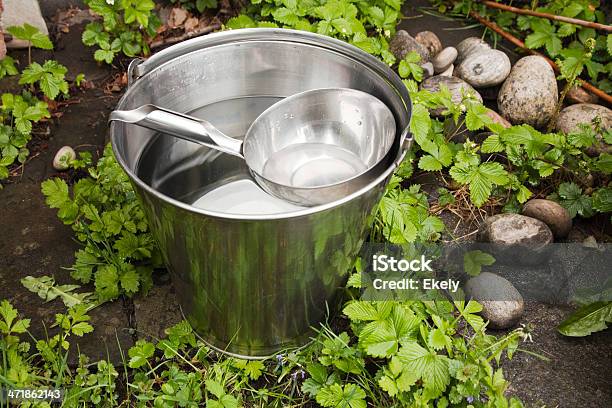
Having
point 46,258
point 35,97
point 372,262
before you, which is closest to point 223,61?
point 372,262

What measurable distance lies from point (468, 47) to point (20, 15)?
5.84 ft

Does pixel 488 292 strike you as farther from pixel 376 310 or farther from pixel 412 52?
pixel 412 52

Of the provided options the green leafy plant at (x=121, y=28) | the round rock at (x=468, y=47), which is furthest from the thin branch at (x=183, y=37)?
the round rock at (x=468, y=47)

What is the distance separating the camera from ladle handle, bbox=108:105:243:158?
4.70 feet

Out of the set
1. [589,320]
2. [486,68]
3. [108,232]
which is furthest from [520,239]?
[108,232]

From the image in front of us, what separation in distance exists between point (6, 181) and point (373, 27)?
149 centimetres

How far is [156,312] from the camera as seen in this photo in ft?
6.10

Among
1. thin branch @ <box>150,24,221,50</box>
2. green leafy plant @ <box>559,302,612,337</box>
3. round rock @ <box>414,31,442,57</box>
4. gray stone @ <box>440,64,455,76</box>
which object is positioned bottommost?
green leafy plant @ <box>559,302,612,337</box>

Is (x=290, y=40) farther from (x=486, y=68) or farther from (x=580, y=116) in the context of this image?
(x=580, y=116)

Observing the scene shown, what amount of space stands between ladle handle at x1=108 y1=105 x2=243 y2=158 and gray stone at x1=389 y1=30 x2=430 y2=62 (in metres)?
1.08

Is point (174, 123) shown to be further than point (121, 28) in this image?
No

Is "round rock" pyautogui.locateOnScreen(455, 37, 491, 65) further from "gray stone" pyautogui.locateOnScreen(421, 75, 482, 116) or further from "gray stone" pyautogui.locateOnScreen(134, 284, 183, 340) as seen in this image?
"gray stone" pyautogui.locateOnScreen(134, 284, 183, 340)

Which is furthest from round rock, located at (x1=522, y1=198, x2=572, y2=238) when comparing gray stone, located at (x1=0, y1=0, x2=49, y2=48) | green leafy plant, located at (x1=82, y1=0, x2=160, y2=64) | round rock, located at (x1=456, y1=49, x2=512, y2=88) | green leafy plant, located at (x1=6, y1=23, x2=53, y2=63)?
gray stone, located at (x1=0, y1=0, x2=49, y2=48)

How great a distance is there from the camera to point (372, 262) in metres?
1.84
